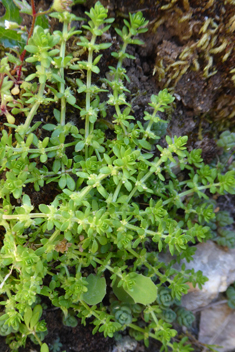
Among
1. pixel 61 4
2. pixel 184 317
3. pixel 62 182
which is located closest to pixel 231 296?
pixel 184 317

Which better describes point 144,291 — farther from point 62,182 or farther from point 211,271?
point 62,182

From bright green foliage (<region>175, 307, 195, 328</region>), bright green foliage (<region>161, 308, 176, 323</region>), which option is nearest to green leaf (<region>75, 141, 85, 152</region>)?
bright green foliage (<region>161, 308, 176, 323</region>)

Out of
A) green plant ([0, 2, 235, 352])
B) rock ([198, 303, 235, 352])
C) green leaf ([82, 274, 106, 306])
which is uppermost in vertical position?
green plant ([0, 2, 235, 352])

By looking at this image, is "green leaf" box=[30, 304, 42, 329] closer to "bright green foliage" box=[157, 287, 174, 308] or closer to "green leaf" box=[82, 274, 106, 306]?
"green leaf" box=[82, 274, 106, 306]

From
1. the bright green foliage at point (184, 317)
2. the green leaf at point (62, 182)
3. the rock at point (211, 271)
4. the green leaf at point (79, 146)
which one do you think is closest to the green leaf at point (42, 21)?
the green leaf at point (79, 146)

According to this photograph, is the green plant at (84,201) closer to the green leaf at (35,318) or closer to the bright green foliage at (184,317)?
the green leaf at (35,318)

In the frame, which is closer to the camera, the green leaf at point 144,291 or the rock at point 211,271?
the green leaf at point 144,291
